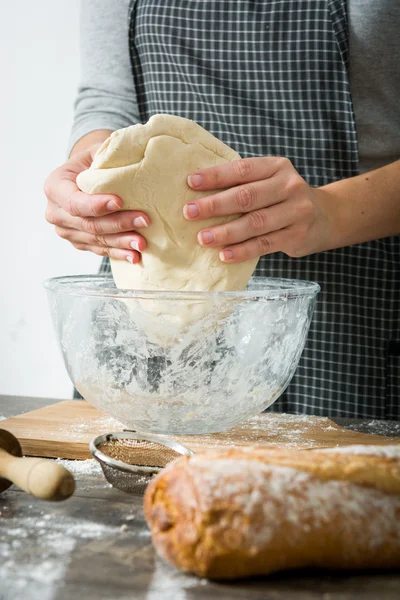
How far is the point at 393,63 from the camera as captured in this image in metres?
1.27

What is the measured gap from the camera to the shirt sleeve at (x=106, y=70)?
4.70 feet

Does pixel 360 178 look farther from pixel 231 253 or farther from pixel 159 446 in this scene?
pixel 159 446

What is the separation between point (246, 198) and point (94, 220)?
0.72ft

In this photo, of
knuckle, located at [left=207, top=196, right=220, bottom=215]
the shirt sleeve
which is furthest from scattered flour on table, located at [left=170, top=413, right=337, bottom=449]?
the shirt sleeve

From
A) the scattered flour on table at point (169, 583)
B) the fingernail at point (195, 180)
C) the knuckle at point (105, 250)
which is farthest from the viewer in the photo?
the knuckle at point (105, 250)

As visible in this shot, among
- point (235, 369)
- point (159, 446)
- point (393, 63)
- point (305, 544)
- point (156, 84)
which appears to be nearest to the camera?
point (305, 544)

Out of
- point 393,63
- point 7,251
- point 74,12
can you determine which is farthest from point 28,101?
point 393,63

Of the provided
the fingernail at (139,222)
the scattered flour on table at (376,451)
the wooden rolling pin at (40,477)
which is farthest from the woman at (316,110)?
the wooden rolling pin at (40,477)

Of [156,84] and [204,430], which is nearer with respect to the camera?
[204,430]

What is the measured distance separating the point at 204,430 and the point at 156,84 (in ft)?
2.55

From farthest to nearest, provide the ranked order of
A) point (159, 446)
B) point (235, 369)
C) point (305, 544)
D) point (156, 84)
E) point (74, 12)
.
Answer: point (74, 12) < point (156, 84) < point (235, 369) < point (159, 446) < point (305, 544)

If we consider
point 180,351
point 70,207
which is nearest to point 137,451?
point 180,351

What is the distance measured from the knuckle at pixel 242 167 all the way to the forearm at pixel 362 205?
0.21m

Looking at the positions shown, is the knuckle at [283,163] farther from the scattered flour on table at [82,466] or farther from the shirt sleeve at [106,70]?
the shirt sleeve at [106,70]
